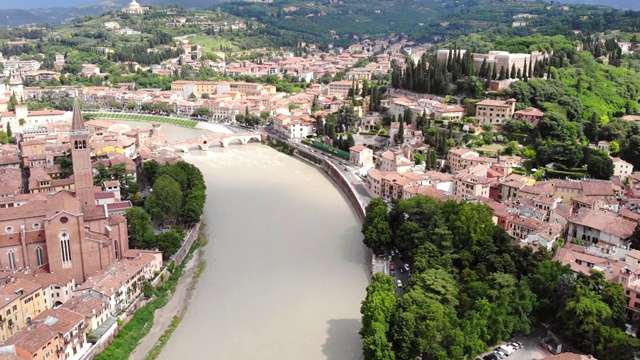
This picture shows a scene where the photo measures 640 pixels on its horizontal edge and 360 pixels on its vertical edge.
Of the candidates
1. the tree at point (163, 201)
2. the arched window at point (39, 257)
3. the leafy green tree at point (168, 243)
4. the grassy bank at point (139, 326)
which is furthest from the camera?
the tree at point (163, 201)

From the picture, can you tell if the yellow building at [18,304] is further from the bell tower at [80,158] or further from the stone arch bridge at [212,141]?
the stone arch bridge at [212,141]

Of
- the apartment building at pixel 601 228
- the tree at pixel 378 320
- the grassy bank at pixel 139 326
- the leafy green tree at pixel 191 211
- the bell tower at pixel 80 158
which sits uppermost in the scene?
the bell tower at pixel 80 158

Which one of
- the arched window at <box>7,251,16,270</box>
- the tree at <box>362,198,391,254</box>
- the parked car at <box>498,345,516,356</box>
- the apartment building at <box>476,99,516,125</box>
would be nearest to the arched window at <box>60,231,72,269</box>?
the arched window at <box>7,251,16,270</box>

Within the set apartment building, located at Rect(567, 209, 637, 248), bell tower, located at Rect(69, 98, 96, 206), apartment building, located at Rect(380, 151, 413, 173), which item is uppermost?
bell tower, located at Rect(69, 98, 96, 206)

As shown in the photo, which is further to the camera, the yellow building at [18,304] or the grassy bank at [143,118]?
the grassy bank at [143,118]

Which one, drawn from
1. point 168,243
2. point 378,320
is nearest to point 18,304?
point 168,243

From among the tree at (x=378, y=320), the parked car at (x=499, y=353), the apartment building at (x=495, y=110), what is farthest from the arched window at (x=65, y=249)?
the apartment building at (x=495, y=110)

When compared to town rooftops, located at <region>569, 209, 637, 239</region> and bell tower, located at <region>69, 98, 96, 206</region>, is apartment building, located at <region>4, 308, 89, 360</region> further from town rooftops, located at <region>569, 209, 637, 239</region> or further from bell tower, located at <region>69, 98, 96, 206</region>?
town rooftops, located at <region>569, 209, 637, 239</region>
